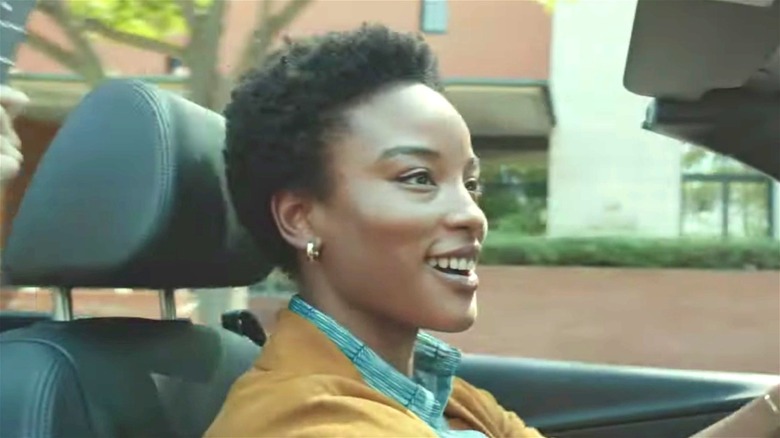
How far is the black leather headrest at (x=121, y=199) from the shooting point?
171cm

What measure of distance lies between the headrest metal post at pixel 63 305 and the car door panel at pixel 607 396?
38.6 inches

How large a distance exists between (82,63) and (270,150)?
11.8ft

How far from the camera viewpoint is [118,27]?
17.5 feet

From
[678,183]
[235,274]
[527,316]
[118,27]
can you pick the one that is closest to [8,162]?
[235,274]

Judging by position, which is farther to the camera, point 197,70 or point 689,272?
point 689,272

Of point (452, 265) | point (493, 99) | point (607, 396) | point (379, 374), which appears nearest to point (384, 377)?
point (379, 374)

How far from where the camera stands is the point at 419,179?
5.40ft

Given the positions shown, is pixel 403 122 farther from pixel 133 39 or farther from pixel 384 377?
pixel 133 39

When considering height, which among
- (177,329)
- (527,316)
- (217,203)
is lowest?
(527,316)

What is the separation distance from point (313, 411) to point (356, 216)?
0.85ft

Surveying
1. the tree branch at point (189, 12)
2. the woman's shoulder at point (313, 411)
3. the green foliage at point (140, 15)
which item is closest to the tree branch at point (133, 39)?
the green foliage at point (140, 15)

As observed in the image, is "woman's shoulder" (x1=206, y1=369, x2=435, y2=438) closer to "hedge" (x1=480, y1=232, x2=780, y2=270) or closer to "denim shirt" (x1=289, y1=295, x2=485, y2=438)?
"denim shirt" (x1=289, y1=295, x2=485, y2=438)

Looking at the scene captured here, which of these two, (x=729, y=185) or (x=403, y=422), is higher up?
(x=403, y=422)

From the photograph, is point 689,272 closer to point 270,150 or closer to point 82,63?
point 82,63
